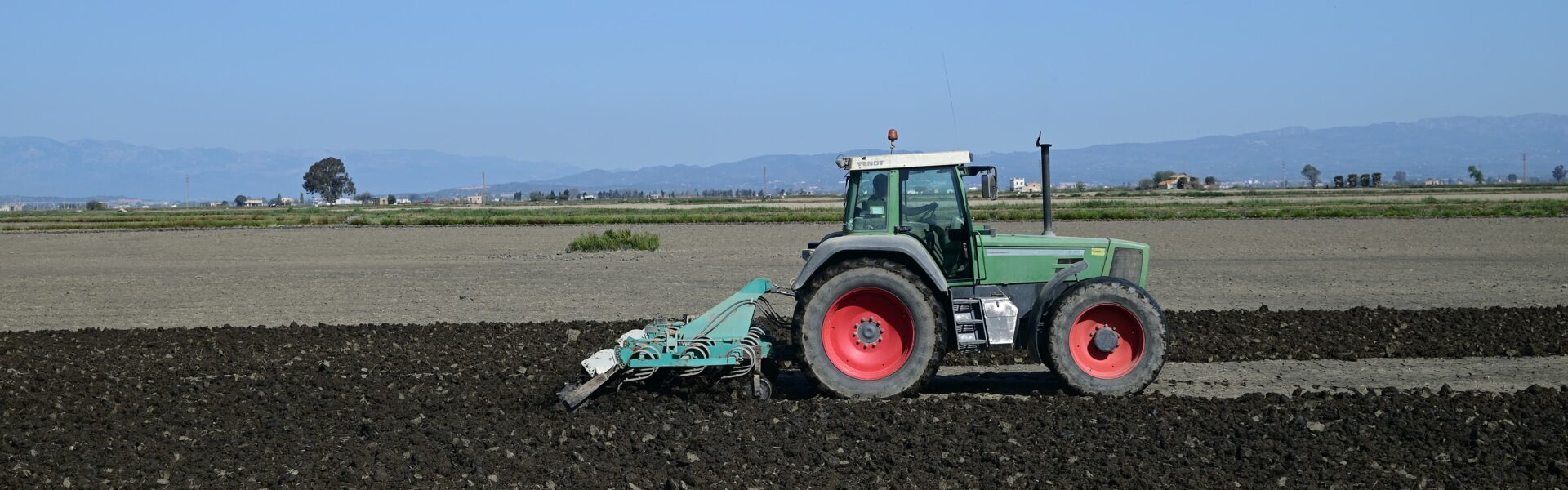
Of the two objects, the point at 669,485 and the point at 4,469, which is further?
the point at 4,469

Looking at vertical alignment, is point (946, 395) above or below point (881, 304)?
below

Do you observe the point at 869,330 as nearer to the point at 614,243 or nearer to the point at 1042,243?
the point at 1042,243

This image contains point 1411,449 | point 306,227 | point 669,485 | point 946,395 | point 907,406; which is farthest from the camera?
→ point 306,227

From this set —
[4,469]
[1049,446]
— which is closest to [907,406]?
[1049,446]

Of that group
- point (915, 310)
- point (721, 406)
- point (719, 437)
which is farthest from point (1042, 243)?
point (719, 437)

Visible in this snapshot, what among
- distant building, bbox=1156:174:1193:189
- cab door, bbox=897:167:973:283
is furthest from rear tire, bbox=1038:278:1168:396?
distant building, bbox=1156:174:1193:189

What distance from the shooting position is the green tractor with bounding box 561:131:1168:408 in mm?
9617

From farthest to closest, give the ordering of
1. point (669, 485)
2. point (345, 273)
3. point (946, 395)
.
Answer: point (345, 273) < point (946, 395) < point (669, 485)

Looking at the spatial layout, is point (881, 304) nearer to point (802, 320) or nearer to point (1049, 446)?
point (802, 320)

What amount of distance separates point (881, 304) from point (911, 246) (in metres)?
0.54

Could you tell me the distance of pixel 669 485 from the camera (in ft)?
24.6

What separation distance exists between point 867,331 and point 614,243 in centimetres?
2358

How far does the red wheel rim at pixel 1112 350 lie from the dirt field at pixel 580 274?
765 centimetres

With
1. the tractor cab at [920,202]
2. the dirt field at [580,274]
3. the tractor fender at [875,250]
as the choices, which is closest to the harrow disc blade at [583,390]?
the tractor fender at [875,250]
